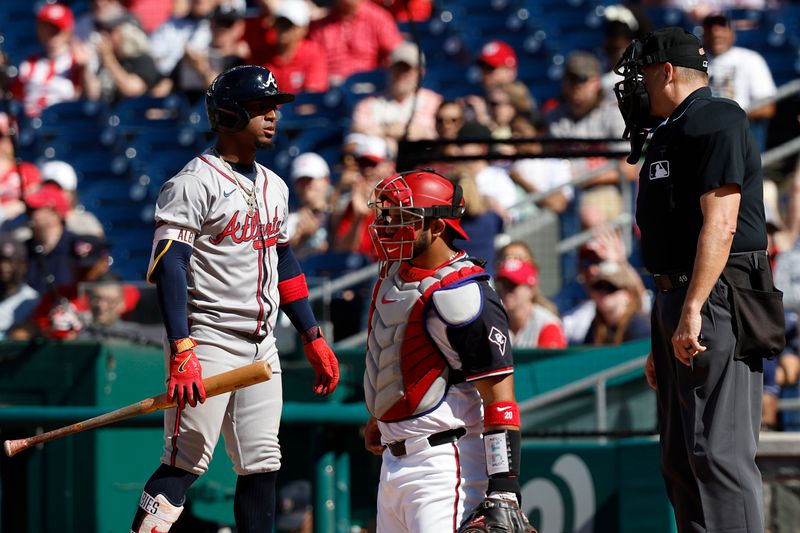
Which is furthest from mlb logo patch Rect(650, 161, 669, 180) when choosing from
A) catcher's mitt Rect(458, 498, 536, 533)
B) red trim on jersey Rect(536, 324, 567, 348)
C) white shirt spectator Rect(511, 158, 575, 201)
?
white shirt spectator Rect(511, 158, 575, 201)

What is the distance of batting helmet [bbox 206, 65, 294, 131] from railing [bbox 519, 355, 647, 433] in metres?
1.88

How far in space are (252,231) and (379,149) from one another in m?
4.17

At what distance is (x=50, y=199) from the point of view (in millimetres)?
8688

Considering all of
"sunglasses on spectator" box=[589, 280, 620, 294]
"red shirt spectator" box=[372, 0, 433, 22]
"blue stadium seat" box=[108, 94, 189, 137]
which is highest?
"red shirt spectator" box=[372, 0, 433, 22]

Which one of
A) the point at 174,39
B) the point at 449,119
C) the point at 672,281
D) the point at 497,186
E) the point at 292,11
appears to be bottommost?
the point at 672,281

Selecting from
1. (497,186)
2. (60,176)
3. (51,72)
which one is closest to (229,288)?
(497,186)

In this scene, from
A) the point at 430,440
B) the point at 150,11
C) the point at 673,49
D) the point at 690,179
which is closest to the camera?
the point at 430,440

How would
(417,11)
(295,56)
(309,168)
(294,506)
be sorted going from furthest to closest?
1. (417,11)
2. (295,56)
3. (309,168)
4. (294,506)

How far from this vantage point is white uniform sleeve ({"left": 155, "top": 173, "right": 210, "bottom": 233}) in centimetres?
424

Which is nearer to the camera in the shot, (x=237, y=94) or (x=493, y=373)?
(x=493, y=373)

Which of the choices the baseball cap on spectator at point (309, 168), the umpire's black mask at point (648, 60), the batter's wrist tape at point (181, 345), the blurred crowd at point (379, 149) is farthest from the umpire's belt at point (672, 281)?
the baseball cap on spectator at point (309, 168)

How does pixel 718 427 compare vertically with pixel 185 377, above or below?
below

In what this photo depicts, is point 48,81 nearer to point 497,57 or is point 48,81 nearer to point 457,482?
point 497,57

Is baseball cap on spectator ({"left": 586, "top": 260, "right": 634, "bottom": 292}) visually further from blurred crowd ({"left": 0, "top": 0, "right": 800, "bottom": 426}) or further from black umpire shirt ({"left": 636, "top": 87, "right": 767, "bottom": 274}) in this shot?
black umpire shirt ({"left": 636, "top": 87, "right": 767, "bottom": 274})
